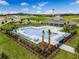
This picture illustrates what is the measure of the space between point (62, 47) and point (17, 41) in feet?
35.0

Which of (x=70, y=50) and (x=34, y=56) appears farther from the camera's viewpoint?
(x=70, y=50)

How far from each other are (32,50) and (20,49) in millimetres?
2817

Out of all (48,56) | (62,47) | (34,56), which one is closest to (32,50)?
(34,56)

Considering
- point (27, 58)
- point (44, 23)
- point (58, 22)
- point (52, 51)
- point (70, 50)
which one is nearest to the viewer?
point (27, 58)

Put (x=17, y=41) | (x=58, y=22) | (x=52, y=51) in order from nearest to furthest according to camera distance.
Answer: (x=52, y=51), (x=17, y=41), (x=58, y=22)

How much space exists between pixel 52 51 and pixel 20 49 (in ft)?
21.3

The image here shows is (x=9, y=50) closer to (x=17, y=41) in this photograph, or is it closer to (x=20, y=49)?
(x=20, y=49)

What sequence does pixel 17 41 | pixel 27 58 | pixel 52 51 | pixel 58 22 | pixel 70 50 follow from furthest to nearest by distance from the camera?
1. pixel 58 22
2. pixel 17 41
3. pixel 70 50
4. pixel 52 51
5. pixel 27 58

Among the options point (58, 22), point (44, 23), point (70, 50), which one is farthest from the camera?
point (44, 23)

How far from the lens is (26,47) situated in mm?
24250

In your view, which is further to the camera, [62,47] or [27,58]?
[62,47]

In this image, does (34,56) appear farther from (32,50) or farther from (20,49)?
(20,49)

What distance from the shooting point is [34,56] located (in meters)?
20.6

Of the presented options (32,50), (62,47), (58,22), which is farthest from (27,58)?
(58,22)
